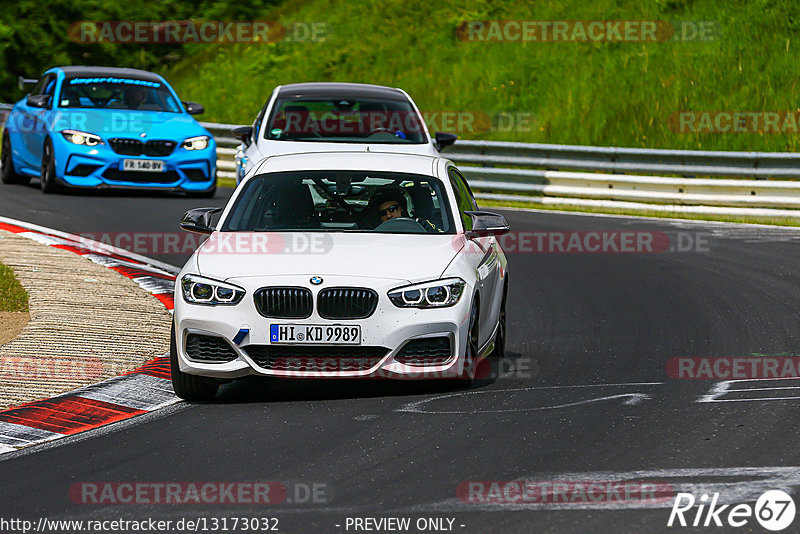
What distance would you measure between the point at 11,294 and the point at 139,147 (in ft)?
24.9

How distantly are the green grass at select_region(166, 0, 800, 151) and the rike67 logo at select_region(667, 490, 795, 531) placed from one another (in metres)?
18.6

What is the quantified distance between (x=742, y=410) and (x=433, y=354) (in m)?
1.75

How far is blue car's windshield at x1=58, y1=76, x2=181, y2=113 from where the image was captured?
2006 cm

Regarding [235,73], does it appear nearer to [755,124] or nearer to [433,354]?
[755,124]

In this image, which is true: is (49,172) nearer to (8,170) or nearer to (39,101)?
(39,101)

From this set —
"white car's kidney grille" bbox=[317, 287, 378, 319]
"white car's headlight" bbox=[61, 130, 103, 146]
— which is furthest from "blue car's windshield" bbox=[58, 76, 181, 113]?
"white car's kidney grille" bbox=[317, 287, 378, 319]

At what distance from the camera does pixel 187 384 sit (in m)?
8.36

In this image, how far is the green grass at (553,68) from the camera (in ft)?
84.6

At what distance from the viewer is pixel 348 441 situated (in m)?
7.16

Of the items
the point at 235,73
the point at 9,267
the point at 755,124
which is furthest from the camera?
the point at 235,73

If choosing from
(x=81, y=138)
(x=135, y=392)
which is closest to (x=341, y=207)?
(x=135, y=392)

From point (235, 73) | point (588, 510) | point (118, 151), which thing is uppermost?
point (235, 73)

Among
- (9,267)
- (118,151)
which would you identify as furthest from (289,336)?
(118,151)

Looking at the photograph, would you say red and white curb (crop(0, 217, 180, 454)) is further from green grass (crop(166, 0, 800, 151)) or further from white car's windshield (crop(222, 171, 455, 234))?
green grass (crop(166, 0, 800, 151))
